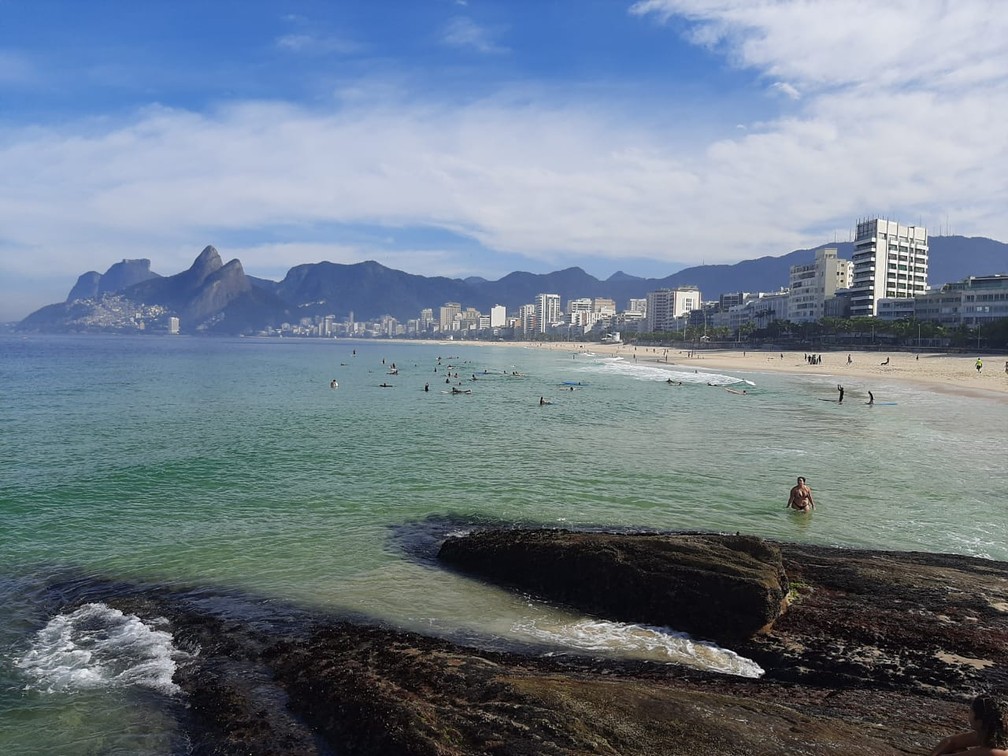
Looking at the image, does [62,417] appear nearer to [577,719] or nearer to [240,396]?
[240,396]

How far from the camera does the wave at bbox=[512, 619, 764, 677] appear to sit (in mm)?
9586

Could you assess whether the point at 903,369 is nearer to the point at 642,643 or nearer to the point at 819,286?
the point at 642,643

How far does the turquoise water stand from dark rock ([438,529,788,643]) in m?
0.49

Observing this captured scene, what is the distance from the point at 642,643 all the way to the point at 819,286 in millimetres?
168918

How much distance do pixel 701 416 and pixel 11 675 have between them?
36800 millimetres

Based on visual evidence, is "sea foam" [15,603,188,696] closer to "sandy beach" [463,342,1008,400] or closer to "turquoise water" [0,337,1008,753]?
"turquoise water" [0,337,1008,753]

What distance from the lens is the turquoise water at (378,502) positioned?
400 inches

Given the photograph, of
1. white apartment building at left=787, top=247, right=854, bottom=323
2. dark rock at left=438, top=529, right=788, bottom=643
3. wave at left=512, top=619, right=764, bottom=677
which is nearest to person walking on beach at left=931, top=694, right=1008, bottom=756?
wave at left=512, top=619, right=764, bottom=677

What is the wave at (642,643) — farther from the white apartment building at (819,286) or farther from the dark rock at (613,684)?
the white apartment building at (819,286)

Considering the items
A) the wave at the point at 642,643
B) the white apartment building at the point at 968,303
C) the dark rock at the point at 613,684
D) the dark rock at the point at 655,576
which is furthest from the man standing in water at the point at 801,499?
the white apartment building at the point at 968,303

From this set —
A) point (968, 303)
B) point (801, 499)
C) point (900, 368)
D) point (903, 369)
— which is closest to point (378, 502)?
point (801, 499)

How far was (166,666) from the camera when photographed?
9.65 m

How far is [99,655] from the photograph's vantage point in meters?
10.1

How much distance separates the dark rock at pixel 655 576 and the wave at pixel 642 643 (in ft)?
0.97
